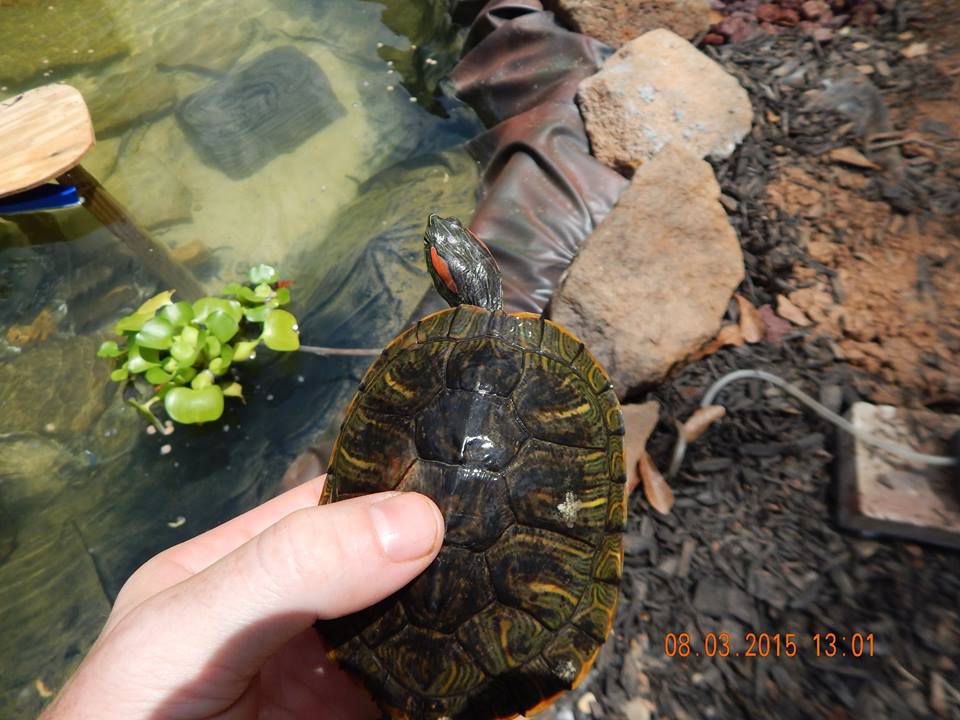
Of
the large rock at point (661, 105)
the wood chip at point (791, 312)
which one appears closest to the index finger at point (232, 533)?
the wood chip at point (791, 312)

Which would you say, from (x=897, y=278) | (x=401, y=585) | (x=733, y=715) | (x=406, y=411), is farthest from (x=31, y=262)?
(x=897, y=278)

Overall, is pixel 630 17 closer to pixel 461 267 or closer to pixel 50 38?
pixel 461 267

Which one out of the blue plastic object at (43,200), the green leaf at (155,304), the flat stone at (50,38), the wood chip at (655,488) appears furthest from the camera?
the flat stone at (50,38)

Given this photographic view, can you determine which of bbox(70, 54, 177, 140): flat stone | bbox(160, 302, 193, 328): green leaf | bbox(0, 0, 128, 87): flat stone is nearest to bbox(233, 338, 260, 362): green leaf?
bbox(160, 302, 193, 328): green leaf

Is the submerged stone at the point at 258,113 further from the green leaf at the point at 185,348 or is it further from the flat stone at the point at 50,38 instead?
the green leaf at the point at 185,348

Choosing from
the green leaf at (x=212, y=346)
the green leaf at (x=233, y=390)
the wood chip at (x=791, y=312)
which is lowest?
the green leaf at (x=233, y=390)

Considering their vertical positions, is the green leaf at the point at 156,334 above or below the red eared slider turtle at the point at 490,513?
below

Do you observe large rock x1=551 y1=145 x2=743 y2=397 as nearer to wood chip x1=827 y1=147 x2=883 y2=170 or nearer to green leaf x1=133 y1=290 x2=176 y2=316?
wood chip x1=827 y1=147 x2=883 y2=170
